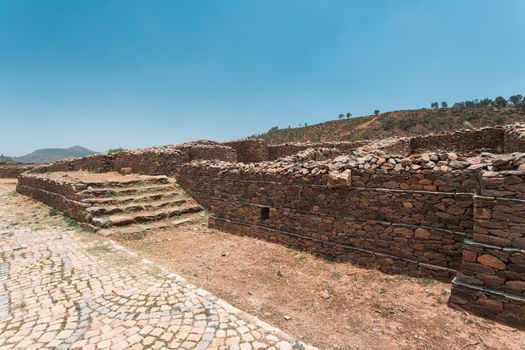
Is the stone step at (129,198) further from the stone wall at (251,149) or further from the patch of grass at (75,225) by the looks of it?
the stone wall at (251,149)

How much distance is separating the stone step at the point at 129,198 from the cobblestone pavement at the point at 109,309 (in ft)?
10.2

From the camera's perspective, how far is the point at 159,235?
29.5 ft

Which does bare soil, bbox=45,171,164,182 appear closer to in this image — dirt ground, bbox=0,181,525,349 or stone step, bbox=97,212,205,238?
stone step, bbox=97,212,205,238

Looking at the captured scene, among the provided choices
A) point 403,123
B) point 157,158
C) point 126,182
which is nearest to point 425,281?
point 126,182

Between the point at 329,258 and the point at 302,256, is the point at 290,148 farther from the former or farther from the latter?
the point at 329,258

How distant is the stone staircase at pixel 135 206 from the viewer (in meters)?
9.34

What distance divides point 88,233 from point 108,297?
15.9 feet

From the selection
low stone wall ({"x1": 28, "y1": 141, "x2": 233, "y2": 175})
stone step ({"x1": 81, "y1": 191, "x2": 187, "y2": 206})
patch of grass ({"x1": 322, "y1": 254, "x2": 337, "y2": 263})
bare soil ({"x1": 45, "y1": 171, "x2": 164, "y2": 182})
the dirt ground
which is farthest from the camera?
low stone wall ({"x1": 28, "y1": 141, "x2": 233, "y2": 175})

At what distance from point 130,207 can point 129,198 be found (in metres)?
0.73

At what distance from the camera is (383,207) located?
20.0ft

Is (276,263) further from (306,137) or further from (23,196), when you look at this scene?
(306,137)

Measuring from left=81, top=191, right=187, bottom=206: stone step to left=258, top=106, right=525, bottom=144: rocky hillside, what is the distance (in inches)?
937

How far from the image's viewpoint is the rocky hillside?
32031 millimetres

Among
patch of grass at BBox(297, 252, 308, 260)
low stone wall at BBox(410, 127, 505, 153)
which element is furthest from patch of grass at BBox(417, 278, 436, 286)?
low stone wall at BBox(410, 127, 505, 153)
